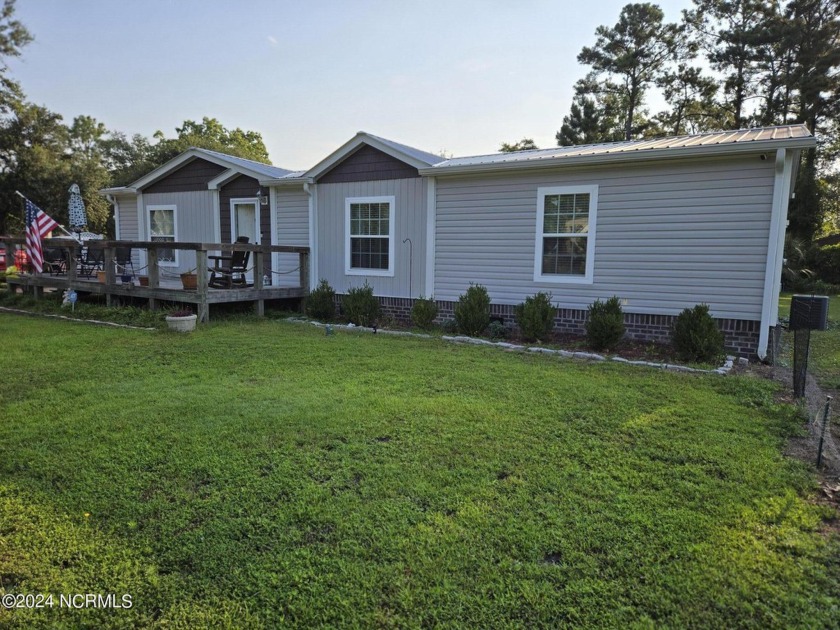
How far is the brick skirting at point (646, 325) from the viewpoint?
20.9ft

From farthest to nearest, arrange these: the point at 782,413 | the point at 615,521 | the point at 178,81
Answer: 1. the point at 178,81
2. the point at 782,413
3. the point at 615,521

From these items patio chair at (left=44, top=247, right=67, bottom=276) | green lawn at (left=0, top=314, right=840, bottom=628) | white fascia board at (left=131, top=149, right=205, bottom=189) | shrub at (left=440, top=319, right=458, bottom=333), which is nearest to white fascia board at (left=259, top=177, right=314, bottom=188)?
white fascia board at (left=131, top=149, right=205, bottom=189)

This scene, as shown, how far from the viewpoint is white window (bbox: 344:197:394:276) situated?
9.02 metres

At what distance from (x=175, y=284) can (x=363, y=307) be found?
4.92 meters

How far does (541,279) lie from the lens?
25.1 feet

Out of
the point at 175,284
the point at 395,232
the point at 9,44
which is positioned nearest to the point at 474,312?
the point at 395,232

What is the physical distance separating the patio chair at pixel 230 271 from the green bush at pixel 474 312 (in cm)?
433

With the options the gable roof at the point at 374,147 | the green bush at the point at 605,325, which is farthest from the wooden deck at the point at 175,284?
the green bush at the point at 605,325

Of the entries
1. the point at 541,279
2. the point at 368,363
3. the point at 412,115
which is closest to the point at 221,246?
the point at 368,363

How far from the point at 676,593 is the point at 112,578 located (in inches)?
89.1

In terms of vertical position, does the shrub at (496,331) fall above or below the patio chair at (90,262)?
below

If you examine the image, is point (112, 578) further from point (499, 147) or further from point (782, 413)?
point (499, 147)

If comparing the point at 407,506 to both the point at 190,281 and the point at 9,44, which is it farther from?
the point at 9,44

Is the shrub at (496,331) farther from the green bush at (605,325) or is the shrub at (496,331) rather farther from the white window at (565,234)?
the green bush at (605,325)
